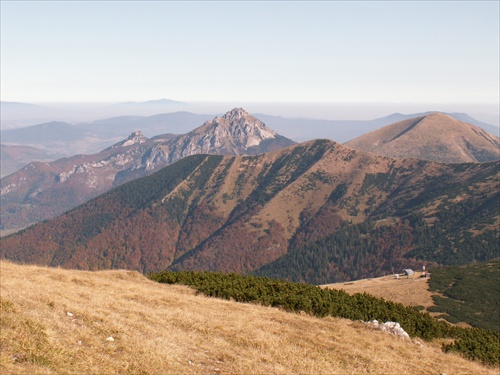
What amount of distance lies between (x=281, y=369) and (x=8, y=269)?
31.8 metres

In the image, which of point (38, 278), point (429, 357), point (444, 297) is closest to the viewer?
point (429, 357)

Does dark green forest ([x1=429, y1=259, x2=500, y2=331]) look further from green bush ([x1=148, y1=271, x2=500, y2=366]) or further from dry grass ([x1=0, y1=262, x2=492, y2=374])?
dry grass ([x1=0, y1=262, x2=492, y2=374])

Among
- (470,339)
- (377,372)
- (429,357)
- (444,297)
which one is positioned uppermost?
(377,372)

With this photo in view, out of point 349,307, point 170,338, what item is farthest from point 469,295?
point 170,338

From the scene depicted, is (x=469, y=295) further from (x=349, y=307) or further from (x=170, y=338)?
(x=170, y=338)

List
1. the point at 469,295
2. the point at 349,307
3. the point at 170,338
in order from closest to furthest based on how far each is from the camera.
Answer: the point at 170,338, the point at 349,307, the point at 469,295

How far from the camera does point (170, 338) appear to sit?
78.0 ft

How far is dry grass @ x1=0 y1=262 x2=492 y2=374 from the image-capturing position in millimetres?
17984

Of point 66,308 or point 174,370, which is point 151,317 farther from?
point 174,370

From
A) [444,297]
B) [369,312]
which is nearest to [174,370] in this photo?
[369,312]

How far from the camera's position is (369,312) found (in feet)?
132

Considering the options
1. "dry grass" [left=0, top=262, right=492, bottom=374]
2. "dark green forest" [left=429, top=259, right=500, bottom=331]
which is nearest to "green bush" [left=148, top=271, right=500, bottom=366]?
"dry grass" [left=0, top=262, right=492, bottom=374]

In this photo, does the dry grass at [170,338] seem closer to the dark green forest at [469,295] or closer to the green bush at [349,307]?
the green bush at [349,307]

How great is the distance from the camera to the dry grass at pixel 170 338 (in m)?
18.0
